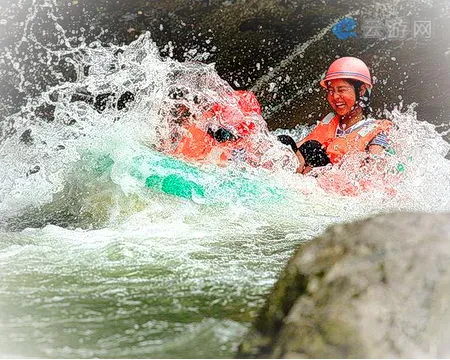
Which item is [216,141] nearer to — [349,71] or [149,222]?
[149,222]

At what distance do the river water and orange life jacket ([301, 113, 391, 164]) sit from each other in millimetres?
173

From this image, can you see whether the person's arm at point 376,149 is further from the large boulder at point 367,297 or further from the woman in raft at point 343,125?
the large boulder at point 367,297

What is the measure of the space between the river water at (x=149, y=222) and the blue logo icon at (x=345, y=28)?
90.0 inches

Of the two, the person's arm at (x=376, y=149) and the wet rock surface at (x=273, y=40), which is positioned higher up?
the wet rock surface at (x=273, y=40)

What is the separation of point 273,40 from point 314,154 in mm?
2957

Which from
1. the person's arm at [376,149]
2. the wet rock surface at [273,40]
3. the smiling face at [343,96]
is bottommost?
the person's arm at [376,149]

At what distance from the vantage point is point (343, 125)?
4.37 m

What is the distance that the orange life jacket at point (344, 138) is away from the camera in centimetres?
410

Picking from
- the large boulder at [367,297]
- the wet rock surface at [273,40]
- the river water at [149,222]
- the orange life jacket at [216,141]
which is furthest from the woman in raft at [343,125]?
the large boulder at [367,297]

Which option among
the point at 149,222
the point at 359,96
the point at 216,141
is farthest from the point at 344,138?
Result: the point at 149,222

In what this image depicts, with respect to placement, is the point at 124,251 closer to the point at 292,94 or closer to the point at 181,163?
the point at 181,163

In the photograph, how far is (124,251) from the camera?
2.67m

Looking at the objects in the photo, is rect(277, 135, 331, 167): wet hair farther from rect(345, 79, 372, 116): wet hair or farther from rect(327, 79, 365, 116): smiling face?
rect(345, 79, 372, 116): wet hair

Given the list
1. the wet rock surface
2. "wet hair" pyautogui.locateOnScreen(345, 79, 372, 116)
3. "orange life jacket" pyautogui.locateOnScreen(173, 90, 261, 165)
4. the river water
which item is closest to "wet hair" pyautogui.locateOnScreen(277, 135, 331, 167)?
the river water
